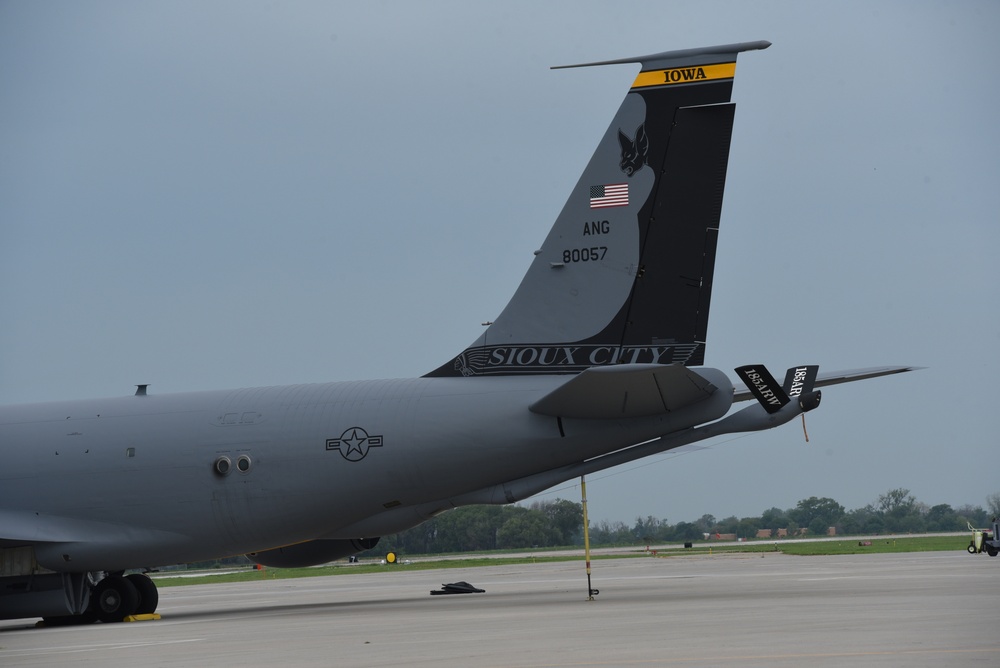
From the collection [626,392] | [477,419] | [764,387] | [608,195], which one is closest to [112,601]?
[477,419]

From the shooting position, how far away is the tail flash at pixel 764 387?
61.6 ft

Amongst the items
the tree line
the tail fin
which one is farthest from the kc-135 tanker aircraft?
the tree line

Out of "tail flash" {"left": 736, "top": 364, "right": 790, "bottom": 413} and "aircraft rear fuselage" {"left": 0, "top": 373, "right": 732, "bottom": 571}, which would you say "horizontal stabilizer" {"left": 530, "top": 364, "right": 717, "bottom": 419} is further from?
"tail flash" {"left": 736, "top": 364, "right": 790, "bottom": 413}

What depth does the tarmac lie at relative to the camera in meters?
11.9

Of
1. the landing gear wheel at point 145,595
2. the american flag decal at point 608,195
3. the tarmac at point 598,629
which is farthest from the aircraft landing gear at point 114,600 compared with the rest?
the american flag decal at point 608,195

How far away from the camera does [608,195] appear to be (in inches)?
849

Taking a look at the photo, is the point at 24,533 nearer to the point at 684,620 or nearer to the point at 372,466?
the point at 372,466

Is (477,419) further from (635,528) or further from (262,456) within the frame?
(635,528)

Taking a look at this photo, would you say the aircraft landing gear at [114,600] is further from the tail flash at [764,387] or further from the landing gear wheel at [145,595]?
the tail flash at [764,387]

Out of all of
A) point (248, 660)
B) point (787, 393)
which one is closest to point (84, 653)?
point (248, 660)

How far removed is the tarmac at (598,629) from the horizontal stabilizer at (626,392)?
10.7 feet

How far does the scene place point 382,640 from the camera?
603 inches

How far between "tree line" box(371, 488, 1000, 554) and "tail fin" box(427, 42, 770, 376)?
3060 cm

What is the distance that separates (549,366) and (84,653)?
950 centimetres
